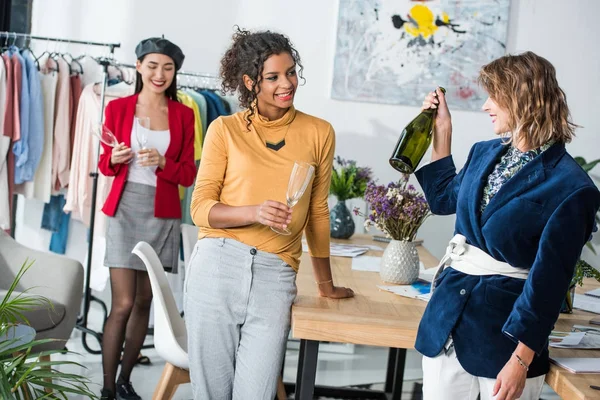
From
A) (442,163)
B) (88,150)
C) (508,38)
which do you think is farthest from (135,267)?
(508,38)

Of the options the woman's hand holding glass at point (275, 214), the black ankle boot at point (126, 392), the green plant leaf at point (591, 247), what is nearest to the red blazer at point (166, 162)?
the black ankle boot at point (126, 392)

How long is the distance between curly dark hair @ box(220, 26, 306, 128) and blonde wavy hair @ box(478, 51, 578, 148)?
0.72m

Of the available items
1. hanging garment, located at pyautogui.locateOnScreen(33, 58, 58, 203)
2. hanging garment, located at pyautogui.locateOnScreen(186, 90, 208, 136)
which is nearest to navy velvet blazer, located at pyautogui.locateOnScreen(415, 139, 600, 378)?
hanging garment, located at pyautogui.locateOnScreen(186, 90, 208, 136)

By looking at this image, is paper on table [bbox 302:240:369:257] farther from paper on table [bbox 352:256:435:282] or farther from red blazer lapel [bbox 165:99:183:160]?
red blazer lapel [bbox 165:99:183:160]

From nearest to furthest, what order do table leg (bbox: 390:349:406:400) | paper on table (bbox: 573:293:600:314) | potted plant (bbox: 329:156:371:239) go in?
paper on table (bbox: 573:293:600:314) → table leg (bbox: 390:349:406:400) → potted plant (bbox: 329:156:371:239)

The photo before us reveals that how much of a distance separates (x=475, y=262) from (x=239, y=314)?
0.70 metres

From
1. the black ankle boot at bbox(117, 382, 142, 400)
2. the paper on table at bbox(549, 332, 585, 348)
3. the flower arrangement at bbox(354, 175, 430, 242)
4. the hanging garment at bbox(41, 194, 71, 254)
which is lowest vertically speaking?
the black ankle boot at bbox(117, 382, 142, 400)

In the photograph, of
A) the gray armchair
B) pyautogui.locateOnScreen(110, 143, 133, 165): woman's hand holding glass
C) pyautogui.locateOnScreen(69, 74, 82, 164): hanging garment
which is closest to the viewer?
the gray armchair

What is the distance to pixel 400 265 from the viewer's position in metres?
2.74

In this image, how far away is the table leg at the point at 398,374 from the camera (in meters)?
3.79

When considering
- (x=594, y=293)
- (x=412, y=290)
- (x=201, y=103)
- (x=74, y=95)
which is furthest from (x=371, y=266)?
(x=74, y=95)

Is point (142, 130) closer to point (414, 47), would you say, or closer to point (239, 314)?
point (239, 314)

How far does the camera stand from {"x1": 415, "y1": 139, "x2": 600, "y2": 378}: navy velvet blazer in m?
1.57

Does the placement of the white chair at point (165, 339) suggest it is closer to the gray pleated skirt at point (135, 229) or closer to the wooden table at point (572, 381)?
the gray pleated skirt at point (135, 229)
